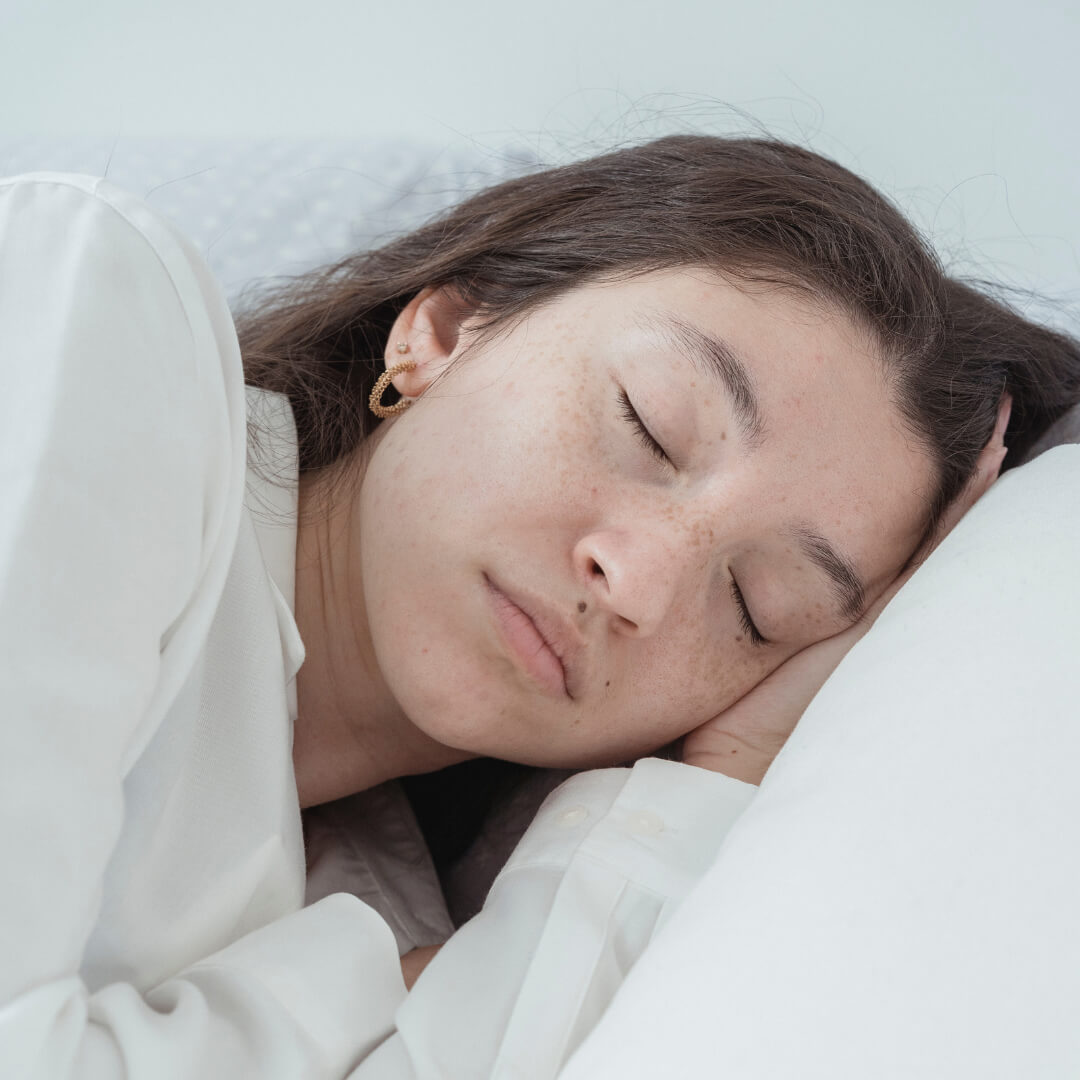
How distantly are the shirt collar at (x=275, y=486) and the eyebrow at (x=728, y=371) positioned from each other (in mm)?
357

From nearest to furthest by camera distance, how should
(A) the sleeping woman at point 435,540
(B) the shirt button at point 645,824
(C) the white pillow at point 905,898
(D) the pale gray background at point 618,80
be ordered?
(C) the white pillow at point 905,898 → (A) the sleeping woman at point 435,540 → (B) the shirt button at point 645,824 → (D) the pale gray background at point 618,80

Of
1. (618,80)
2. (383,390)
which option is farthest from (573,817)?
(618,80)

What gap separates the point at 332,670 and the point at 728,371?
0.44 metres

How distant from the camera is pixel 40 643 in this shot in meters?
0.51

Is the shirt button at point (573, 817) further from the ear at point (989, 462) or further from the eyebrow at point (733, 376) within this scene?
the ear at point (989, 462)

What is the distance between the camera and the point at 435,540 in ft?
2.62

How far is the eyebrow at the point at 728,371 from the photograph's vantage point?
805mm

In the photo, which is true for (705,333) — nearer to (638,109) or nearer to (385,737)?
(385,737)

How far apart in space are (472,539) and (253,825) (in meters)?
0.25

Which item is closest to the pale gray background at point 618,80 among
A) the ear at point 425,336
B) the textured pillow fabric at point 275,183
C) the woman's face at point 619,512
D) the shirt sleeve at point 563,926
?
the textured pillow fabric at point 275,183

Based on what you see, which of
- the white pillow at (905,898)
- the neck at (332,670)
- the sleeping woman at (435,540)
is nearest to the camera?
the white pillow at (905,898)

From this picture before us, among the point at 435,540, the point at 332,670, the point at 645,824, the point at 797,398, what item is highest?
the point at 797,398

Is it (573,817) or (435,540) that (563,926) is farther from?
(435,540)

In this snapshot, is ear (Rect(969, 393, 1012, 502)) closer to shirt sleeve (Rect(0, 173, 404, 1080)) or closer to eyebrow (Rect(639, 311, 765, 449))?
eyebrow (Rect(639, 311, 765, 449))
